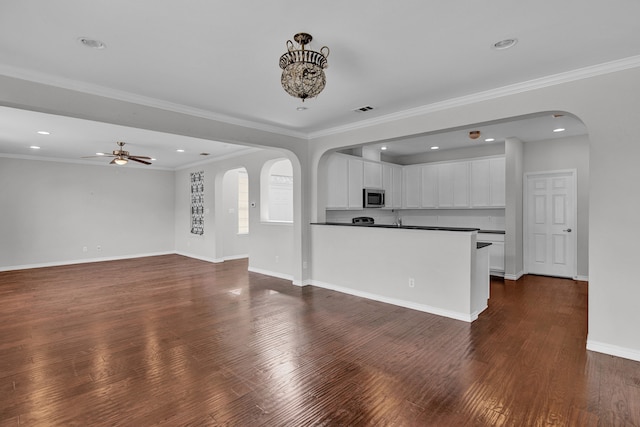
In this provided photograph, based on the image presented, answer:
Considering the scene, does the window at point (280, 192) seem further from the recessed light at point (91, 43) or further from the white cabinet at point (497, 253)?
the recessed light at point (91, 43)

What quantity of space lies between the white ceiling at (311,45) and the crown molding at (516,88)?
0.21 ft

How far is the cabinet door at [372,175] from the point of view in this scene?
6477 mm

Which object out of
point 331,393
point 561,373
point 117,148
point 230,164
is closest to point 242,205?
point 230,164

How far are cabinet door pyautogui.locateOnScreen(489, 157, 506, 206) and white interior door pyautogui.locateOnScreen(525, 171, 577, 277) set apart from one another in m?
0.53

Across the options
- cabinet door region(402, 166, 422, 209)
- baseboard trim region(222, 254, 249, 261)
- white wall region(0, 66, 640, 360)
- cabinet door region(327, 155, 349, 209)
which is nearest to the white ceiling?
white wall region(0, 66, 640, 360)

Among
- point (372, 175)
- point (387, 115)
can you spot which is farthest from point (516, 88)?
point (372, 175)

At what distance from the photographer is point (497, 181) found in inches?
250

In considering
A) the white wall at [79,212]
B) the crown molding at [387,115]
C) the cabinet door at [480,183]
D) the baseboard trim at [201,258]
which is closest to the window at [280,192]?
the baseboard trim at [201,258]

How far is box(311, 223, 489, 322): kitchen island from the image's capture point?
3.88 m

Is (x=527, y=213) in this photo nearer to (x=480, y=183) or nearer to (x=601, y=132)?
(x=480, y=183)

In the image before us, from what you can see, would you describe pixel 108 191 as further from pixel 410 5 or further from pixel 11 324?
pixel 410 5

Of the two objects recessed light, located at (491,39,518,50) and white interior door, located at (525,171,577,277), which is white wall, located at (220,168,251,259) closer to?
white interior door, located at (525,171,577,277)

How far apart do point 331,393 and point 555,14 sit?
119 inches

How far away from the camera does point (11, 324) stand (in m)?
3.82
